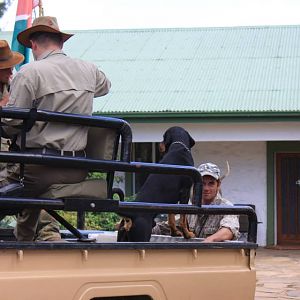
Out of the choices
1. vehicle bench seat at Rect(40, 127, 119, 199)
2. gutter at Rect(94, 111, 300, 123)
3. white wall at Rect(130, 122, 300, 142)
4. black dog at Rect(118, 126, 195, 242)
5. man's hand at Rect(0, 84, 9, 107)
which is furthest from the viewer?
white wall at Rect(130, 122, 300, 142)

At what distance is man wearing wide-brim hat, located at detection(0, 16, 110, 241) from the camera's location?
4.46m

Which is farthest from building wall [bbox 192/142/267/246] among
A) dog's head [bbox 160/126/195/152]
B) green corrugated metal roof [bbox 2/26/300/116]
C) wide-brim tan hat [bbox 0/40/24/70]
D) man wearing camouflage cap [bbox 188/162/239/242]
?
wide-brim tan hat [bbox 0/40/24/70]

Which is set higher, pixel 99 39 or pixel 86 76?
pixel 99 39

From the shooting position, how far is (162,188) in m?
5.78

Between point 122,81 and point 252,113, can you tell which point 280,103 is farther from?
point 122,81

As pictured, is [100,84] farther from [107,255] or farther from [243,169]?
[243,169]

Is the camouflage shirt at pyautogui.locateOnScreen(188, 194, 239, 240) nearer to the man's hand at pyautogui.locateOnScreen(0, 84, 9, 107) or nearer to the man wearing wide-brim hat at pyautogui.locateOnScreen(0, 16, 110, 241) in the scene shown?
the man wearing wide-brim hat at pyautogui.locateOnScreen(0, 16, 110, 241)

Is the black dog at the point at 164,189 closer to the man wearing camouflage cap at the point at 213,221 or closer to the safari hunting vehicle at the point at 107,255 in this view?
the man wearing camouflage cap at the point at 213,221

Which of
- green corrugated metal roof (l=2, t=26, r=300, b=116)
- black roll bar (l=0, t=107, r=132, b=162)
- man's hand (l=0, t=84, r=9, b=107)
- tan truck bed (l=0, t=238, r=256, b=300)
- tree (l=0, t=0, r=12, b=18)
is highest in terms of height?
tree (l=0, t=0, r=12, b=18)

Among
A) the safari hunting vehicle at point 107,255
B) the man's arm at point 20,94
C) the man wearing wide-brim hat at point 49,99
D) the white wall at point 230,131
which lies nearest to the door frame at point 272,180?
the white wall at point 230,131

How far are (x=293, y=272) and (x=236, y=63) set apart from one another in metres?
6.55

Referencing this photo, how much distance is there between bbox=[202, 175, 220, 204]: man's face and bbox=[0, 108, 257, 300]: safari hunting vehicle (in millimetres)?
1145

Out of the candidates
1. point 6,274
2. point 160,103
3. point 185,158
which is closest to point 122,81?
point 160,103

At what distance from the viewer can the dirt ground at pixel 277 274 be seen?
9.77 m
